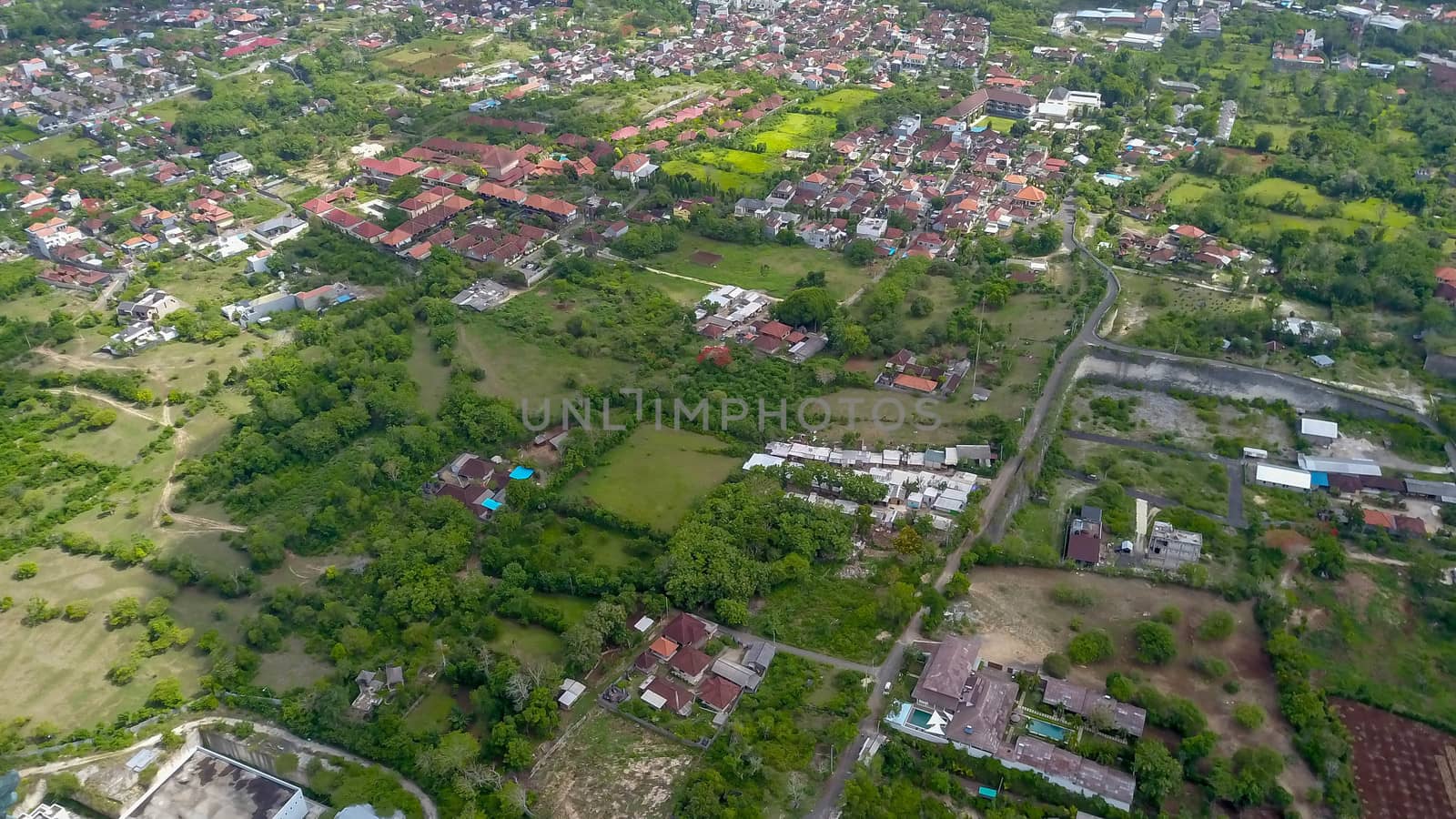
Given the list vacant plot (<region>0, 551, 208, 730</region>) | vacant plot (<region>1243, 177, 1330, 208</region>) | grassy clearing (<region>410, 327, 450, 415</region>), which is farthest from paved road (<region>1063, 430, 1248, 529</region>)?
vacant plot (<region>0, 551, 208, 730</region>)

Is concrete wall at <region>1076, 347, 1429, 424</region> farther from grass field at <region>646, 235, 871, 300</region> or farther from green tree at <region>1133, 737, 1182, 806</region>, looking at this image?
green tree at <region>1133, 737, 1182, 806</region>

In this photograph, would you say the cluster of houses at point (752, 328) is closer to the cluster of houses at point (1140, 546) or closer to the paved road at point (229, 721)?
the cluster of houses at point (1140, 546)

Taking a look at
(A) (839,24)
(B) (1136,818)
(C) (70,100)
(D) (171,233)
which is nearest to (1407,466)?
(B) (1136,818)

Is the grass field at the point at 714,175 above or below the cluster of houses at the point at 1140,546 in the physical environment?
above

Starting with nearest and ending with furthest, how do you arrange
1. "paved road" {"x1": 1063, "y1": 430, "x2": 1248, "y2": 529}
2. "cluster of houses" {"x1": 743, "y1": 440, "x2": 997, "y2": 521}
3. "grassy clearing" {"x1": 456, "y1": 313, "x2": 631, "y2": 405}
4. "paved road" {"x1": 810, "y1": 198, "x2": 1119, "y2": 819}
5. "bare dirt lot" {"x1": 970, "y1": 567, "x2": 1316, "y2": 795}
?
"paved road" {"x1": 810, "y1": 198, "x2": 1119, "y2": 819}, "bare dirt lot" {"x1": 970, "y1": 567, "x2": 1316, "y2": 795}, "paved road" {"x1": 1063, "y1": 430, "x2": 1248, "y2": 529}, "cluster of houses" {"x1": 743, "y1": 440, "x2": 997, "y2": 521}, "grassy clearing" {"x1": 456, "y1": 313, "x2": 631, "y2": 405}

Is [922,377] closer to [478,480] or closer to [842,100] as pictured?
[478,480]

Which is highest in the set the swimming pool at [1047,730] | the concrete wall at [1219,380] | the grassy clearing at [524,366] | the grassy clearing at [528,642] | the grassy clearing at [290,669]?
the concrete wall at [1219,380]

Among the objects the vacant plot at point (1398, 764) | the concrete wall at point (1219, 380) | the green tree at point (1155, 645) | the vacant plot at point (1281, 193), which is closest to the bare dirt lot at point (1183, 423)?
the concrete wall at point (1219, 380)
